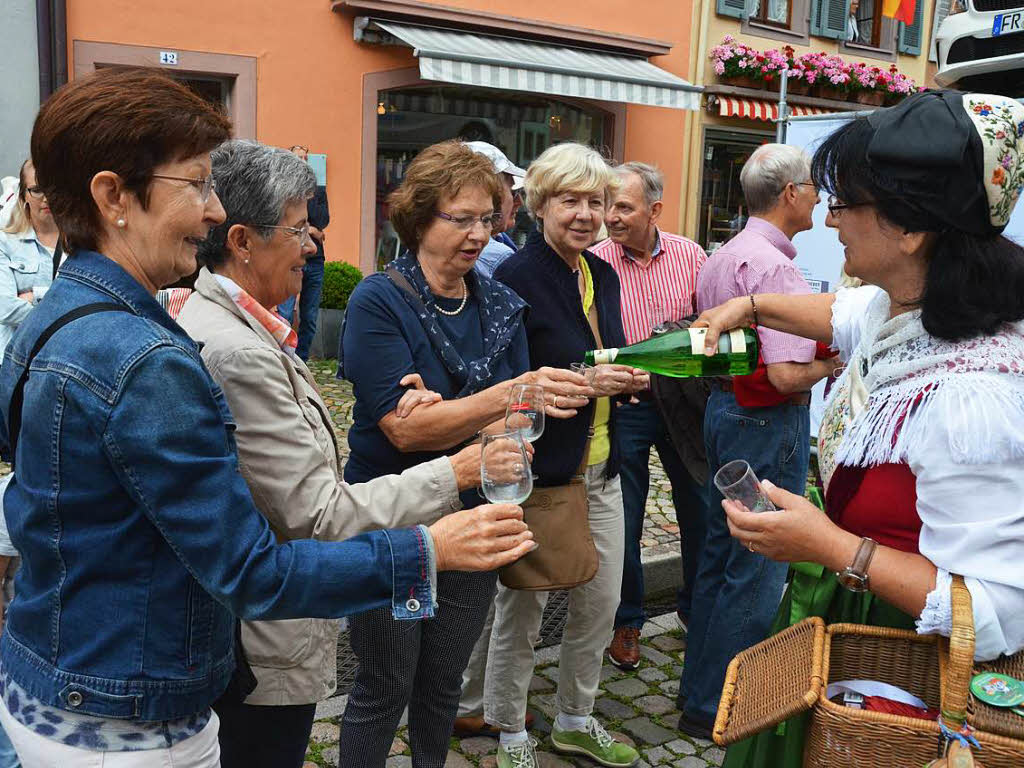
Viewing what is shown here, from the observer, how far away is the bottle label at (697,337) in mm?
2881

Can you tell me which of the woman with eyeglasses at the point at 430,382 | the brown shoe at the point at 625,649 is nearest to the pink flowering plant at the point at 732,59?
the brown shoe at the point at 625,649

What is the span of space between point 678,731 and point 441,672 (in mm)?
1400

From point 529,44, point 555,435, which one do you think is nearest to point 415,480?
point 555,435

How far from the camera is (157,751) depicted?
5.54 feet

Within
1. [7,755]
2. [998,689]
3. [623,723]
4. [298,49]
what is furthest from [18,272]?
[298,49]

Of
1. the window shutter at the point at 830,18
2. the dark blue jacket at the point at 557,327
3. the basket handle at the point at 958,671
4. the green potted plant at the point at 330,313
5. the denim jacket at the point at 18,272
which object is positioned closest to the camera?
the basket handle at the point at 958,671

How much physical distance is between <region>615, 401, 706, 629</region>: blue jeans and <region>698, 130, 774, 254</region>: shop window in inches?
482

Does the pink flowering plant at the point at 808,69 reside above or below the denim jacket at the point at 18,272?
above

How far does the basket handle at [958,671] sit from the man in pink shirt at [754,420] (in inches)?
72.7

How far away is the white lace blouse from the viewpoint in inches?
69.1

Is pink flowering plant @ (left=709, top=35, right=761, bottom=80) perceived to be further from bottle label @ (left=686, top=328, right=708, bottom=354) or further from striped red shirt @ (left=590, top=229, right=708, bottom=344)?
bottle label @ (left=686, top=328, right=708, bottom=354)

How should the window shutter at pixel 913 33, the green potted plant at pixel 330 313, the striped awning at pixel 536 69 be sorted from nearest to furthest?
1. the green potted plant at pixel 330 313
2. the striped awning at pixel 536 69
3. the window shutter at pixel 913 33

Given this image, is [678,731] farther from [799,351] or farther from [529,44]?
[529,44]

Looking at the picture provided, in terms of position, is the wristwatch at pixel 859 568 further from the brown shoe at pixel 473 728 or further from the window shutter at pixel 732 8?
the window shutter at pixel 732 8
